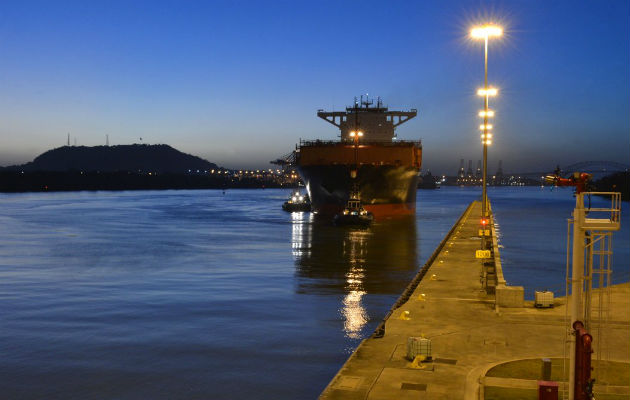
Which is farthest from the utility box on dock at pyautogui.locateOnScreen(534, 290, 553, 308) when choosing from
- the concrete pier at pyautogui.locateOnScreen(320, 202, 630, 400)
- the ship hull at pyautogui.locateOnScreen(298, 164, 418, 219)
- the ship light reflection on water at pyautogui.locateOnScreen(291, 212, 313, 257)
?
the ship hull at pyautogui.locateOnScreen(298, 164, 418, 219)

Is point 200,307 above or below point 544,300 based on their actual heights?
below

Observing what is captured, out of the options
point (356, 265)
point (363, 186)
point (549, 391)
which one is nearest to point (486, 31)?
point (356, 265)

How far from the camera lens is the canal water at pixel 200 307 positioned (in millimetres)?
16625

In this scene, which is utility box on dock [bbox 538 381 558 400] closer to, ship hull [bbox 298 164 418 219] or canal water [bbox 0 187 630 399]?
canal water [bbox 0 187 630 399]

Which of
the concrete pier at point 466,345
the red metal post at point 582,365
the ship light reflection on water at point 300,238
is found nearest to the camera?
the red metal post at point 582,365

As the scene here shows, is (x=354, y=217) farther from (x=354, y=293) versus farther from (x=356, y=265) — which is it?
(x=354, y=293)

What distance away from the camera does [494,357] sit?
1404cm

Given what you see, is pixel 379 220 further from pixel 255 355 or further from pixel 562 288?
pixel 255 355

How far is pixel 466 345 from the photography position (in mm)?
15148

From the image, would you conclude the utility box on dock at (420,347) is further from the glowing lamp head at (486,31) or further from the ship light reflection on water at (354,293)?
the glowing lamp head at (486,31)

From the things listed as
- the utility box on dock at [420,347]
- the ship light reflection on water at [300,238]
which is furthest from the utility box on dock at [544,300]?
the ship light reflection on water at [300,238]

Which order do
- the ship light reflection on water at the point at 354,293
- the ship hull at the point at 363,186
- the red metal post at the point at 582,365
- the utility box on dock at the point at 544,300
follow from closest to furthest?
1. the red metal post at the point at 582,365
2. the utility box on dock at the point at 544,300
3. the ship light reflection on water at the point at 354,293
4. the ship hull at the point at 363,186

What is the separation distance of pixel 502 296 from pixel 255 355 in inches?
338

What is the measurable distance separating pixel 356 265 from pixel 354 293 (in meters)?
10.1
